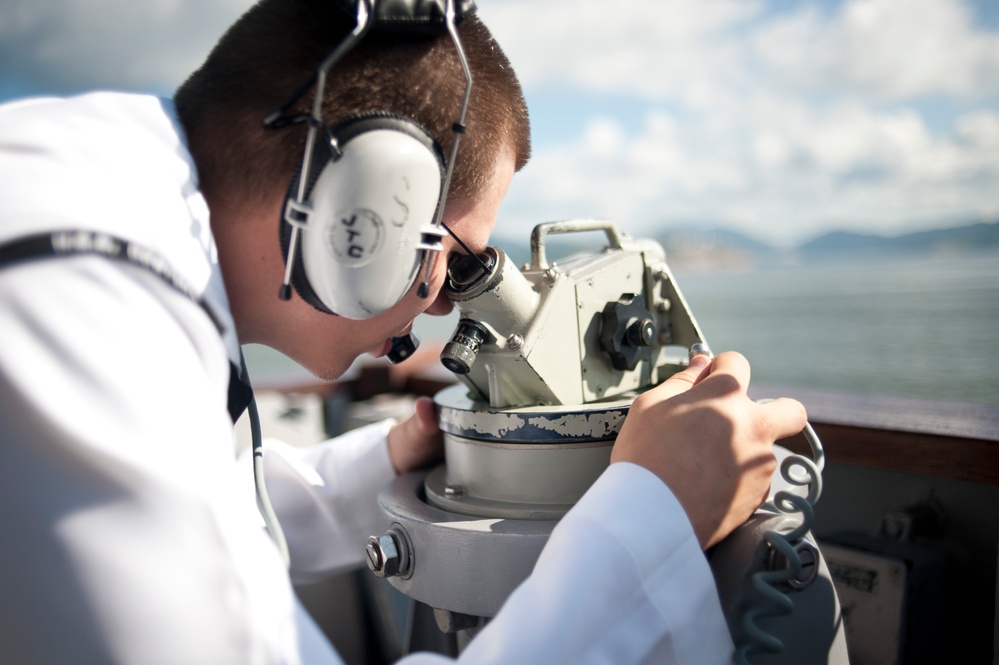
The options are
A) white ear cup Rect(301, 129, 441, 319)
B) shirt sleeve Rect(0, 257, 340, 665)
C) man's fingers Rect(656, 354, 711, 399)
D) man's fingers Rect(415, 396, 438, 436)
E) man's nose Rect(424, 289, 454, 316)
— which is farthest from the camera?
man's fingers Rect(415, 396, 438, 436)

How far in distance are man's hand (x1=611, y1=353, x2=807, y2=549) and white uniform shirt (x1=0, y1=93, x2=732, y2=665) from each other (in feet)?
0.12

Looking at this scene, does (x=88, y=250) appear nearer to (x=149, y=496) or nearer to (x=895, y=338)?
(x=149, y=496)

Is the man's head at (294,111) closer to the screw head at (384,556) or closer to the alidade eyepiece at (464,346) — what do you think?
the alidade eyepiece at (464,346)

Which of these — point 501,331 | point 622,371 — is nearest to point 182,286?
point 501,331

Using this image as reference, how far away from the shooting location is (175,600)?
2.19 ft

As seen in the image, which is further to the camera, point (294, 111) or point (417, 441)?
point (417, 441)

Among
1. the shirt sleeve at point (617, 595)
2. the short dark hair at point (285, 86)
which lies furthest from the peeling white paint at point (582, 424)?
the short dark hair at point (285, 86)

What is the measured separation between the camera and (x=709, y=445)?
3.07 ft

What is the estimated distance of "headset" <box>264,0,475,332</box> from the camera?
91 cm

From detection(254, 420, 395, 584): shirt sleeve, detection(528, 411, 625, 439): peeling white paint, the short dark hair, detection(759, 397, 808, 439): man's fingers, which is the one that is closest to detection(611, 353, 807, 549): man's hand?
detection(759, 397, 808, 439): man's fingers

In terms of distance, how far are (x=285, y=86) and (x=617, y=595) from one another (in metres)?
0.76

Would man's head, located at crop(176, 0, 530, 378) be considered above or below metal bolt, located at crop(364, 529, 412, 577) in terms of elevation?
above

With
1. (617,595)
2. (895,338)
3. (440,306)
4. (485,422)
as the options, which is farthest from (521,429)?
(895,338)

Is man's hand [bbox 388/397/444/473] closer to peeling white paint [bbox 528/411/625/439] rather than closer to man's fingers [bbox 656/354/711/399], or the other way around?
peeling white paint [bbox 528/411/625/439]
